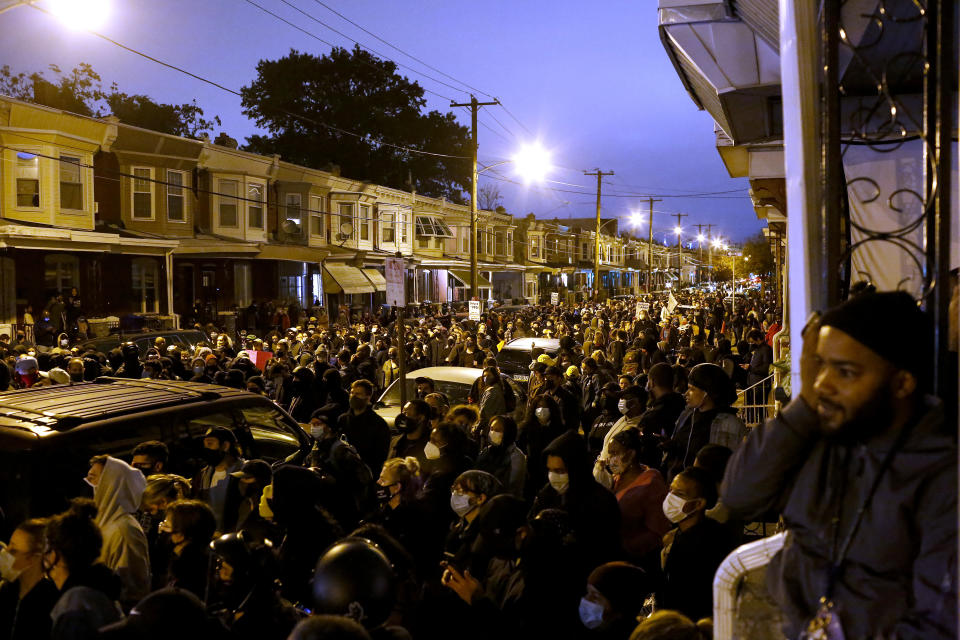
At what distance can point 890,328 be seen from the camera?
6.84ft

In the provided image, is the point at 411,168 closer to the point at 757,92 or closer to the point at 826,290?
the point at 757,92

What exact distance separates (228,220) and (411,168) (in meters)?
31.7

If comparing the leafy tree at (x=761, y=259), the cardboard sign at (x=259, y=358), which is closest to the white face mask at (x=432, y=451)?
the cardboard sign at (x=259, y=358)

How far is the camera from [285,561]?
494 cm

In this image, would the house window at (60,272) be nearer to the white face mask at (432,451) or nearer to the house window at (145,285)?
the house window at (145,285)

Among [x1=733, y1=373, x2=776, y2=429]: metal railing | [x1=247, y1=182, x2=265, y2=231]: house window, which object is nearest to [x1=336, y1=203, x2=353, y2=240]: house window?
[x1=247, y1=182, x2=265, y2=231]: house window

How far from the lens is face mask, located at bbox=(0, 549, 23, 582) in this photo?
3.93m

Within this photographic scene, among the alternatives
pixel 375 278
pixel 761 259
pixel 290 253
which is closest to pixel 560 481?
pixel 290 253

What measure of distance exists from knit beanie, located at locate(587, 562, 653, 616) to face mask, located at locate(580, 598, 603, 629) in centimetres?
7

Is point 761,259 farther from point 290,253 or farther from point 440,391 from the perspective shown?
point 440,391

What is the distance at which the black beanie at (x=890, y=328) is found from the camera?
209 cm

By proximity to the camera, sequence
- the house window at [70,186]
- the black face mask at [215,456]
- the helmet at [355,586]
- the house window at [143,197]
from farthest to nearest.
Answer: the house window at [143,197] < the house window at [70,186] < the black face mask at [215,456] < the helmet at [355,586]

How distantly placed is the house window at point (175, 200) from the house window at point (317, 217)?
298 inches

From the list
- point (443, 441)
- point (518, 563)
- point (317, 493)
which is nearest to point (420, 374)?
point (443, 441)
